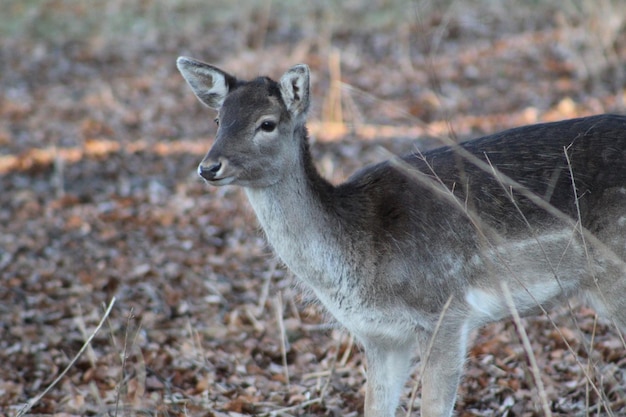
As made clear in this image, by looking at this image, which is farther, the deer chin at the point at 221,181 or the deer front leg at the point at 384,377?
the deer front leg at the point at 384,377

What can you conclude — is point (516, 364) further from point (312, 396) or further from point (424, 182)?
point (424, 182)

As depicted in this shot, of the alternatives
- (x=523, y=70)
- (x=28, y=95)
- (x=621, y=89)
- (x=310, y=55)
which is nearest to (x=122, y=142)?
(x=28, y=95)

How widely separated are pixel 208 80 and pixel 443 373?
7.62 feet

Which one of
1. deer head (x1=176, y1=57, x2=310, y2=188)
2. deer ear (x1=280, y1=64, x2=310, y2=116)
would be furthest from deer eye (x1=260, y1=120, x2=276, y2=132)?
deer ear (x1=280, y1=64, x2=310, y2=116)

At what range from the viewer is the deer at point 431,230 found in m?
5.05

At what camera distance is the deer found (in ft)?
16.6

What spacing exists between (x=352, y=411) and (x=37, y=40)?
590 inches

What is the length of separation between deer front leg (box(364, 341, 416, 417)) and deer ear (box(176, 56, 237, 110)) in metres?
1.81

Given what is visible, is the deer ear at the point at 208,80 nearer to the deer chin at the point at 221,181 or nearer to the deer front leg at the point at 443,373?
the deer chin at the point at 221,181

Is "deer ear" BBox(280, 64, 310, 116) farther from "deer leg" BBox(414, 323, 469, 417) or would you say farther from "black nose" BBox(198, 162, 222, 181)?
"deer leg" BBox(414, 323, 469, 417)

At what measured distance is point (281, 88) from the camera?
5246 millimetres

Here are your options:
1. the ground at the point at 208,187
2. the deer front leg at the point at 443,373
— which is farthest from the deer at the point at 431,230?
the ground at the point at 208,187

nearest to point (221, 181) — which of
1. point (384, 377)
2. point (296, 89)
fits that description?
point (296, 89)

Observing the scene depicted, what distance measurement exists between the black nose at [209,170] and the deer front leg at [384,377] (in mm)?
1441
